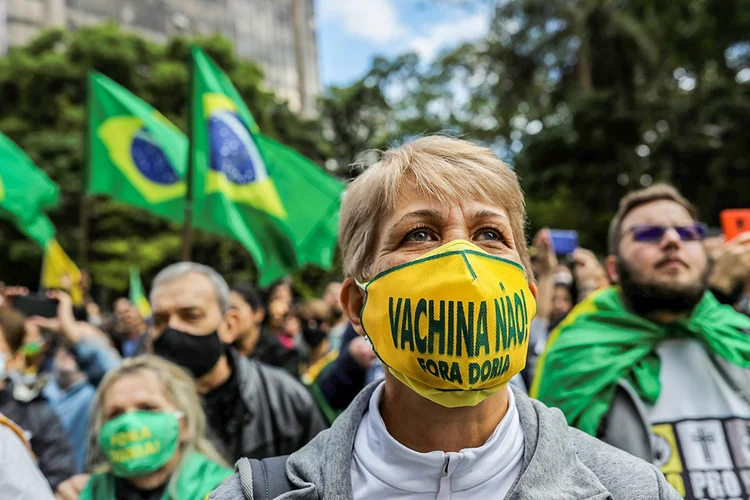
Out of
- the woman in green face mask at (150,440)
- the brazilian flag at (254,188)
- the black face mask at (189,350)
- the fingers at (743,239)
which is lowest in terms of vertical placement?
the woman in green face mask at (150,440)

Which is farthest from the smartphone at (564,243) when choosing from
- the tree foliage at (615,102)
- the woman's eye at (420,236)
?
the tree foliage at (615,102)

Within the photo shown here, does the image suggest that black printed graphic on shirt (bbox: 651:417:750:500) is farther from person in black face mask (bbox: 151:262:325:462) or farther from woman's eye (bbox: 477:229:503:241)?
person in black face mask (bbox: 151:262:325:462)

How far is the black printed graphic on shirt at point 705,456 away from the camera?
2.24m

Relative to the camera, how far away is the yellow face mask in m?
1.41

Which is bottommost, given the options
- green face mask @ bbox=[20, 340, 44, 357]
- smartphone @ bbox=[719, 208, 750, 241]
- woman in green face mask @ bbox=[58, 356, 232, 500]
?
woman in green face mask @ bbox=[58, 356, 232, 500]

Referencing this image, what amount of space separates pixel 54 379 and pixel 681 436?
478 cm

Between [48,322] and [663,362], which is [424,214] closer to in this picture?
[663,362]

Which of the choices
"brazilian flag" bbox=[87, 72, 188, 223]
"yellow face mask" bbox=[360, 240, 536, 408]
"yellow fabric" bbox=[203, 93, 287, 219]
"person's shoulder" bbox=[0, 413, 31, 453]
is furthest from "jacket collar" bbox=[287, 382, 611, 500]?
"brazilian flag" bbox=[87, 72, 188, 223]

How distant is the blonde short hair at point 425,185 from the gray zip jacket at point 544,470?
14.6 inches

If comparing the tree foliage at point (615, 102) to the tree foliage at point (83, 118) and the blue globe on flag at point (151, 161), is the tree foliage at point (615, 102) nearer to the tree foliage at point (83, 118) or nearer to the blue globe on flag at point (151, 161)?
the tree foliage at point (83, 118)

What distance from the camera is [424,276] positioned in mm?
1466

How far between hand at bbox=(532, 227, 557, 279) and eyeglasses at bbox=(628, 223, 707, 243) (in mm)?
1101

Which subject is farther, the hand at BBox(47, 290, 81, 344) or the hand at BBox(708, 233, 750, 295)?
the hand at BBox(47, 290, 81, 344)

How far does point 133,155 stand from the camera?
6.66m
